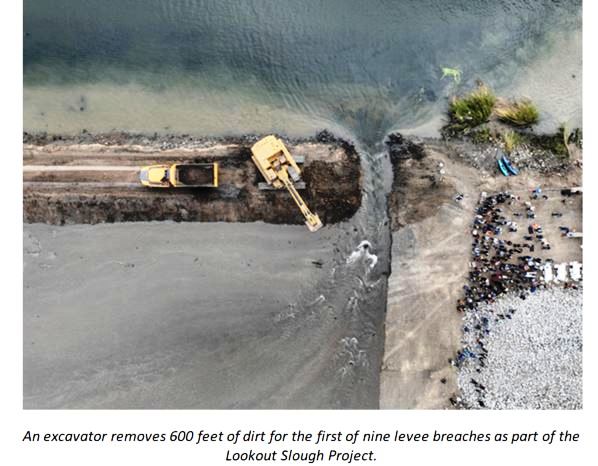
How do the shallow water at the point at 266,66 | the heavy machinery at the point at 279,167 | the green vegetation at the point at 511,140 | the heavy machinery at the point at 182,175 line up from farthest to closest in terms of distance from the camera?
the shallow water at the point at 266,66
the green vegetation at the point at 511,140
the heavy machinery at the point at 279,167
the heavy machinery at the point at 182,175

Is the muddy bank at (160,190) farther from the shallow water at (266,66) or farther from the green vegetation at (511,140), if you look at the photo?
the green vegetation at (511,140)

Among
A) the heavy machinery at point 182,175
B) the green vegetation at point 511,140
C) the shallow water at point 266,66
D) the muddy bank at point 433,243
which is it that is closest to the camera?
the heavy machinery at point 182,175

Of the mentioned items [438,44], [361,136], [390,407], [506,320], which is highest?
[438,44]

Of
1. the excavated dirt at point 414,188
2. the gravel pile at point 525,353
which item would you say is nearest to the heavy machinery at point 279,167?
the excavated dirt at point 414,188

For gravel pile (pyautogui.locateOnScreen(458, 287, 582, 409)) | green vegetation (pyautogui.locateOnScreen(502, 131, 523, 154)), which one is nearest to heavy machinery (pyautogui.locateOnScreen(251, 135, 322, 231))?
gravel pile (pyautogui.locateOnScreen(458, 287, 582, 409))

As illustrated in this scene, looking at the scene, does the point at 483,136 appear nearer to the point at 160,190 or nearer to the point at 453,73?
the point at 453,73

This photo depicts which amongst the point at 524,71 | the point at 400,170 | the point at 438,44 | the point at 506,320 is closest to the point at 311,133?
the point at 400,170

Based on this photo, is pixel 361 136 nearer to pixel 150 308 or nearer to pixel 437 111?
pixel 437 111
